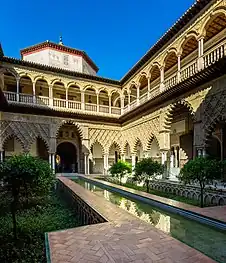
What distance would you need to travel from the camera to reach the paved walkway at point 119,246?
281cm

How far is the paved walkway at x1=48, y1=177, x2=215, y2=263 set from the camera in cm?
281

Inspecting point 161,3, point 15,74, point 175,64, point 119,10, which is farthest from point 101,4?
point 15,74

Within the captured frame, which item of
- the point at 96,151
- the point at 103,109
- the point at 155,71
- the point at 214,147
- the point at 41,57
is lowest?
the point at 96,151

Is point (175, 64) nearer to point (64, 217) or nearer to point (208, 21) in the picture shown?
point (208, 21)

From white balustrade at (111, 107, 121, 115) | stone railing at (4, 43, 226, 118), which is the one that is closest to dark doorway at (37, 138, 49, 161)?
stone railing at (4, 43, 226, 118)

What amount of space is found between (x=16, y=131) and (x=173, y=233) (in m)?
14.5

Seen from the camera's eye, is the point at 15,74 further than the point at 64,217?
Yes

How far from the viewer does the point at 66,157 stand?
21.9 metres

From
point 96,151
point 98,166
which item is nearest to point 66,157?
point 96,151

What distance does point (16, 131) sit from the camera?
1605 centimetres

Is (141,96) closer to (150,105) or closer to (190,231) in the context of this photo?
(150,105)

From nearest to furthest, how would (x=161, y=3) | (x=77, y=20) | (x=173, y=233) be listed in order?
1. (x=173, y=233)
2. (x=161, y=3)
3. (x=77, y=20)

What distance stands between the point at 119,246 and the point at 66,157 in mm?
19342

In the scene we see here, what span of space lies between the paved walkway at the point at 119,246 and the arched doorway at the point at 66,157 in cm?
1786
